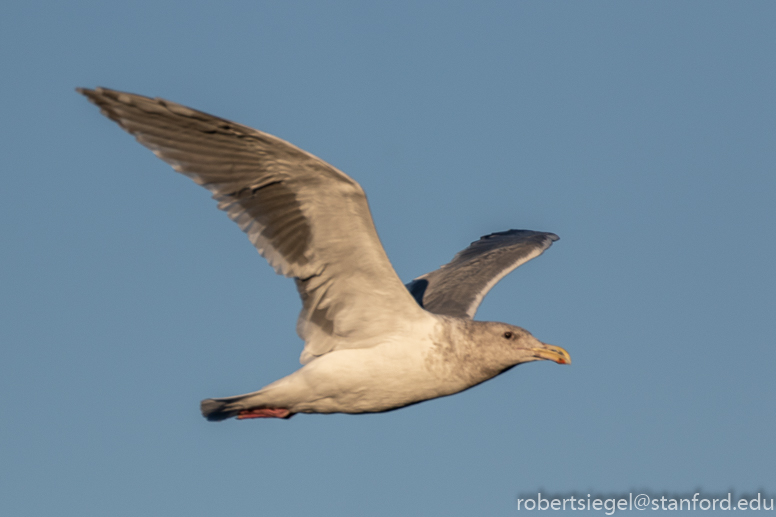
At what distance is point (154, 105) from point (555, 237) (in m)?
9.43

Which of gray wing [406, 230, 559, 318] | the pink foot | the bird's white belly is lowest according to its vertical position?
the pink foot

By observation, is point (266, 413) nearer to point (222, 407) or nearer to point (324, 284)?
point (222, 407)

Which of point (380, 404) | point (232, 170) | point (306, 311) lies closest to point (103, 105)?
point (232, 170)

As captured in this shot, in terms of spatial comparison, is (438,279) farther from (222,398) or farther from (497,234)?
(222,398)

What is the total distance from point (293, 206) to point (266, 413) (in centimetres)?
295

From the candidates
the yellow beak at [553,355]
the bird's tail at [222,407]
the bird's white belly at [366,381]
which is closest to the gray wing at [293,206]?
the bird's white belly at [366,381]

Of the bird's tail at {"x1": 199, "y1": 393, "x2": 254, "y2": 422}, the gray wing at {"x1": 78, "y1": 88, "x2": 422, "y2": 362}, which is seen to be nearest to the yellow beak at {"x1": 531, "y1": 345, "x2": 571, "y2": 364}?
the gray wing at {"x1": 78, "y1": 88, "x2": 422, "y2": 362}

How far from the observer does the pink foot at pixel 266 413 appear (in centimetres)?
1035

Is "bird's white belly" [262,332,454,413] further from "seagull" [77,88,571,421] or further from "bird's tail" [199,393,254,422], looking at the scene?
"bird's tail" [199,393,254,422]

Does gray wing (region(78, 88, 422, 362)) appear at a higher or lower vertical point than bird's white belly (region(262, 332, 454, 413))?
higher

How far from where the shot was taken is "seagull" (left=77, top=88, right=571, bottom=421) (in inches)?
333

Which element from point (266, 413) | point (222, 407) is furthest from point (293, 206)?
point (222, 407)

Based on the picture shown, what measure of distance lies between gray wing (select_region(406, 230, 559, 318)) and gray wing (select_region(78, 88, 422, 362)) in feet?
7.25

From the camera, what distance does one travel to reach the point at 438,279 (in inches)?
544
